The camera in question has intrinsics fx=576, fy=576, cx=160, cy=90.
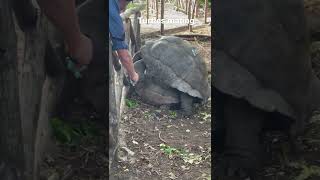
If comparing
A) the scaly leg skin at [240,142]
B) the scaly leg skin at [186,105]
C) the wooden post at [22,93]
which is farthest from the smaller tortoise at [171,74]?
the wooden post at [22,93]

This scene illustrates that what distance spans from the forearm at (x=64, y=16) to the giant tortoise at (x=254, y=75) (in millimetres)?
483

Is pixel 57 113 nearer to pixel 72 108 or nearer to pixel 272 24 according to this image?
pixel 72 108

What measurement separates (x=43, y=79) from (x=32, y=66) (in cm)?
8

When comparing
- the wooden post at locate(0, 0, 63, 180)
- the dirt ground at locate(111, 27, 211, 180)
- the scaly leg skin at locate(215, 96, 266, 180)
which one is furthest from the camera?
the scaly leg skin at locate(215, 96, 266, 180)

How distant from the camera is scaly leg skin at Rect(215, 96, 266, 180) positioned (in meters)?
2.14

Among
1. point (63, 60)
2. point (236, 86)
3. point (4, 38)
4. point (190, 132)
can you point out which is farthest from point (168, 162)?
point (4, 38)

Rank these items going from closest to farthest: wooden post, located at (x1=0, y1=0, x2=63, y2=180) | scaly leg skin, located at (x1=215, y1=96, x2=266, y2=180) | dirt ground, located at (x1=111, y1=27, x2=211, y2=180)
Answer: wooden post, located at (x1=0, y1=0, x2=63, y2=180)
dirt ground, located at (x1=111, y1=27, x2=211, y2=180)
scaly leg skin, located at (x1=215, y1=96, x2=266, y2=180)

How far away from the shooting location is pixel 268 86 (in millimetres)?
2133

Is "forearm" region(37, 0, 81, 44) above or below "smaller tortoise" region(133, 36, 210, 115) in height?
above

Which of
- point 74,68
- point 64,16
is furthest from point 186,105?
point 64,16

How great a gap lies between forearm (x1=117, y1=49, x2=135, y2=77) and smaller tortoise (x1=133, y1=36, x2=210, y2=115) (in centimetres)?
2

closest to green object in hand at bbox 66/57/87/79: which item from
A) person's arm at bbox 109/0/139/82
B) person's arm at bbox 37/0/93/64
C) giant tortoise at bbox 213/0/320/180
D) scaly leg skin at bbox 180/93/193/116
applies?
person's arm at bbox 37/0/93/64

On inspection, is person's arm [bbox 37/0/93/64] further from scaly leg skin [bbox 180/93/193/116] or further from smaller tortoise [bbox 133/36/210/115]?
scaly leg skin [bbox 180/93/193/116]

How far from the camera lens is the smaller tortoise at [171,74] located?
1944 millimetres
